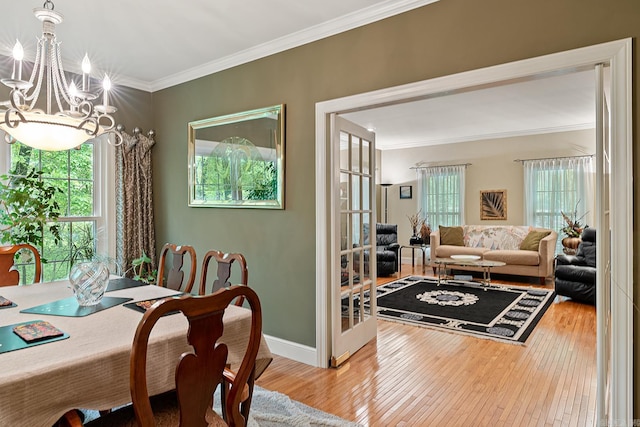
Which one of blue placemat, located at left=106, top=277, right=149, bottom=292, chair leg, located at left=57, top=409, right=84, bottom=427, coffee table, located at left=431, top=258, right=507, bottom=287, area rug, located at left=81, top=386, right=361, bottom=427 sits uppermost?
blue placemat, located at left=106, top=277, right=149, bottom=292

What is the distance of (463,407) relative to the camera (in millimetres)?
2484

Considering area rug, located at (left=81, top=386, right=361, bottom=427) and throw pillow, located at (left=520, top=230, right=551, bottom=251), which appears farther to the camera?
throw pillow, located at (left=520, top=230, right=551, bottom=251)

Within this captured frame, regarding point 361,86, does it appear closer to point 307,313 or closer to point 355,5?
point 355,5

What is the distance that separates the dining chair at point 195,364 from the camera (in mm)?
1108

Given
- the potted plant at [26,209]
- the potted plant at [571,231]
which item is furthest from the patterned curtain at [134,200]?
the potted plant at [571,231]

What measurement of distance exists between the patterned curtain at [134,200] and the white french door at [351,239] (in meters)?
2.31

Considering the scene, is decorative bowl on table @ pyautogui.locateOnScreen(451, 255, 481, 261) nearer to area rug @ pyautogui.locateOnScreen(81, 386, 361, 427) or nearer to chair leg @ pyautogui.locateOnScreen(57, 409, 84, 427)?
area rug @ pyautogui.locateOnScreen(81, 386, 361, 427)

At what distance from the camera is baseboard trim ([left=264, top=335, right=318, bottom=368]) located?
3.16m


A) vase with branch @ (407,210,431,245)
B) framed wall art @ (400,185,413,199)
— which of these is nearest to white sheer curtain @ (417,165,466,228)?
vase with branch @ (407,210,431,245)

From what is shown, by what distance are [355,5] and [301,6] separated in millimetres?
377

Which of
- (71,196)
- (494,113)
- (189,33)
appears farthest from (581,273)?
(71,196)

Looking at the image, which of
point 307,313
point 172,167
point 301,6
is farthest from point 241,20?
point 307,313

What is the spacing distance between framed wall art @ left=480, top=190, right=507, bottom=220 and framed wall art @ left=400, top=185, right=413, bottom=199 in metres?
1.53

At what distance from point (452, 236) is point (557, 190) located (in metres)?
2.02
